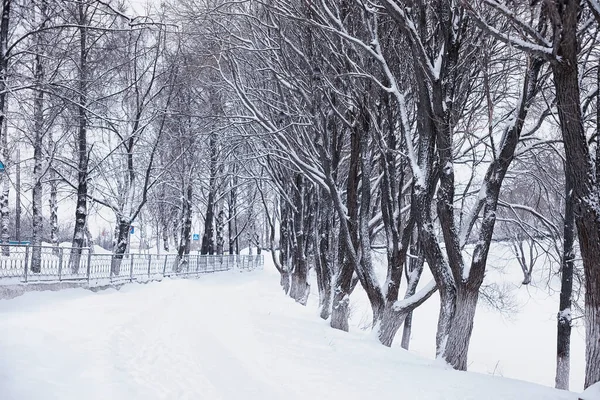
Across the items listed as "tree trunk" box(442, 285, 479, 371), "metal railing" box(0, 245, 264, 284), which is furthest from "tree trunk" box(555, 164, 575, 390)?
"metal railing" box(0, 245, 264, 284)

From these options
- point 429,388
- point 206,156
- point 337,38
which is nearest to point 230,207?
point 206,156

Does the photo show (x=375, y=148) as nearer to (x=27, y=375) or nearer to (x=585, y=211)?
(x=585, y=211)

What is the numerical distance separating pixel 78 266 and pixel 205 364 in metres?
9.60

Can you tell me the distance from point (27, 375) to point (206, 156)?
25913 millimetres

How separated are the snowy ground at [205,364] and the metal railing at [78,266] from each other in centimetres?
144

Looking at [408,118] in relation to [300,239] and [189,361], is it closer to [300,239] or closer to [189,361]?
[189,361]

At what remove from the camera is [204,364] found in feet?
22.3

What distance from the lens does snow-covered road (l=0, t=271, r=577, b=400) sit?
547 centimetres

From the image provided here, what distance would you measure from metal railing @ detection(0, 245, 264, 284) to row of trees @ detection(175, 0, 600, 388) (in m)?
6.54

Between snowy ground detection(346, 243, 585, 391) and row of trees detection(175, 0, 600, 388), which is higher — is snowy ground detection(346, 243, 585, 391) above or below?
below

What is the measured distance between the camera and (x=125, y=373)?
607cm

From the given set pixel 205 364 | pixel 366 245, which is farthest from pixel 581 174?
pixel 366 245

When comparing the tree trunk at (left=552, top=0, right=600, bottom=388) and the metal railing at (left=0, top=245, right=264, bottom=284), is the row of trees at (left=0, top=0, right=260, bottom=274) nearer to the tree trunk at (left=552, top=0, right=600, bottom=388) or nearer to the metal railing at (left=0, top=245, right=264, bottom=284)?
the metal railing at (left=0, top=245, right=264, bottom=284)

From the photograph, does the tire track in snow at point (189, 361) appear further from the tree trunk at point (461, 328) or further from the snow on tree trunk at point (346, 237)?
the tree trunk at point (461, 328)
